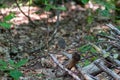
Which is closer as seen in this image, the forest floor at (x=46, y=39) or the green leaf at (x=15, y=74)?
the green leaf at (x=15, y=74)

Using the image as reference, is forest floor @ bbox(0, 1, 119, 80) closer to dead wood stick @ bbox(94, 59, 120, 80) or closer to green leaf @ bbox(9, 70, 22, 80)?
green leaf @ bbox(9, 70, 22, 80)

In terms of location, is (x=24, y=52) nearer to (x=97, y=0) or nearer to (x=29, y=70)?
(x=29, y=70)

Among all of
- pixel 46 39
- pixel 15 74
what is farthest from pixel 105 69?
pixel 46 39

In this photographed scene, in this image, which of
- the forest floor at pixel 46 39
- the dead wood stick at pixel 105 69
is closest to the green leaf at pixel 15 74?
the forest floor at pixel 46 39

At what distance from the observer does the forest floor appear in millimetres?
3904

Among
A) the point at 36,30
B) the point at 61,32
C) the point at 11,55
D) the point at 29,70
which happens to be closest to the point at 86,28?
the point at 61,32

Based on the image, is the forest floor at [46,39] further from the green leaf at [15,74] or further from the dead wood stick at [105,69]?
the dead wood stick at [105,69]

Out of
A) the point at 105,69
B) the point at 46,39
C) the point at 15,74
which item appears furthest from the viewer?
the point at 46,39

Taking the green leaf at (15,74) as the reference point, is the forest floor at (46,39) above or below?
below

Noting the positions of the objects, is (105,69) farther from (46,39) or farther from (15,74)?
(46,39)

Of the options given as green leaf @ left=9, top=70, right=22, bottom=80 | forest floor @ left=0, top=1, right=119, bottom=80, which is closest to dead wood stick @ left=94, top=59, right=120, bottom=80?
forest floor @ left=0, top=1, right=119, bottom=80

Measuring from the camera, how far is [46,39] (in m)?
4.98

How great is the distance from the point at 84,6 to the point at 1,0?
207 centimetres

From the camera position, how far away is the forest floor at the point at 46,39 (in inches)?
154
